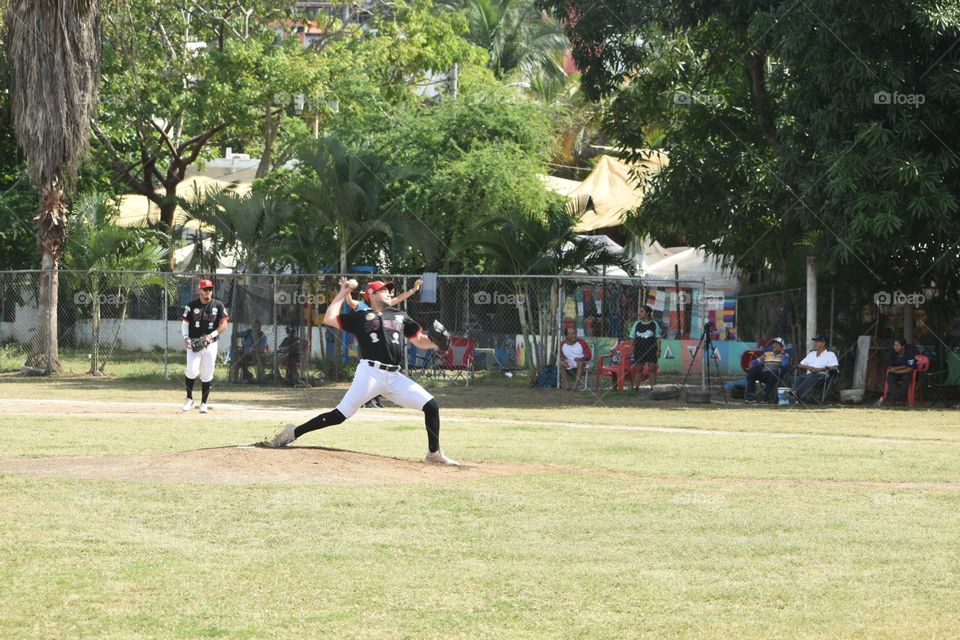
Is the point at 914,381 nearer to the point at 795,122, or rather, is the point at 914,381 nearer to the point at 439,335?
the point at 795,122

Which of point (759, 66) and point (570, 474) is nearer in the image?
point (570, 474)

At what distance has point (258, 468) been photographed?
38.9 feet

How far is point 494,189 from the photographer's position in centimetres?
3062

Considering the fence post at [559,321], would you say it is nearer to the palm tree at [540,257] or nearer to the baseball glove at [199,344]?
the palm tree at [540,257]

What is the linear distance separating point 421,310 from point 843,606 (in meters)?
21.5

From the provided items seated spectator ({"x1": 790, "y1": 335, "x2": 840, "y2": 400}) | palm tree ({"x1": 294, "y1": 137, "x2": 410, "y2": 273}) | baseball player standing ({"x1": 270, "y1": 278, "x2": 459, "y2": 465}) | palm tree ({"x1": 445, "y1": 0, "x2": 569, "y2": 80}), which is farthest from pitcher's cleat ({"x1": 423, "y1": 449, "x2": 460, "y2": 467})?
palm tree ({"x1": 445, "y1": 0, "x2": 569, "y2": 80})

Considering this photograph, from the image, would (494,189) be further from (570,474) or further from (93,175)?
(570,474)

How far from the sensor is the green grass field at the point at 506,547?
6723 mm

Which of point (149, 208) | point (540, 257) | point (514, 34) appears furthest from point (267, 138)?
point (514, 34)

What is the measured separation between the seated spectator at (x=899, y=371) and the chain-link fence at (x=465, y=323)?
3.30 metres

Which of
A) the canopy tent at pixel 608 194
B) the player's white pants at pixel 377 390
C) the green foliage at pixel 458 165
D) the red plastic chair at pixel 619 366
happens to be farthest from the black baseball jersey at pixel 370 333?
the canopy tent at pixel 608 194

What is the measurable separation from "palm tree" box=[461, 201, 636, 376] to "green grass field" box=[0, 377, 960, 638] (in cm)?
1080

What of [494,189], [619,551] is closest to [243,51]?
[494,189]

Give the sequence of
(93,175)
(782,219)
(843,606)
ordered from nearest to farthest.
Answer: (843,606) → (782,219) → (93,175)
